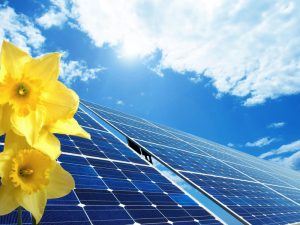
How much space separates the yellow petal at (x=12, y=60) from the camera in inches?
63.1

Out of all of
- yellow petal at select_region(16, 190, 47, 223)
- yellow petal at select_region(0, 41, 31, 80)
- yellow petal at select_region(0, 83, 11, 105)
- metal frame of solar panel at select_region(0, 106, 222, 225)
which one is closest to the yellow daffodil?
yellow petal at select_region(16, 190, 47, 223)

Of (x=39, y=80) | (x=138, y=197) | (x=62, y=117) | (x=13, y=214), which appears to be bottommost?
(x=13, y=214)

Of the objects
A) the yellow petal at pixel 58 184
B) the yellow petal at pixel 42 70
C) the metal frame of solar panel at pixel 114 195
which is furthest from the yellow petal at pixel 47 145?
Answer: the metal frame of solar panel at pixel 114 195

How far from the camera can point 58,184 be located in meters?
1.68

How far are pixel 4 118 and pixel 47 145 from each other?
21 cm

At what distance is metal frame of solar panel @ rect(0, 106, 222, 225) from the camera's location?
5.61m

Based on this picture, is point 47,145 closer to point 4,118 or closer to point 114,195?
point 4,118

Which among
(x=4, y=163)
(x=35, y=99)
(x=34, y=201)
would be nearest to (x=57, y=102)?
(x=35, y=99)

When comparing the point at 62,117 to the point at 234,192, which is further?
the point at 234,192

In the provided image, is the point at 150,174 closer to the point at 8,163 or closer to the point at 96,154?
the point at 96,154

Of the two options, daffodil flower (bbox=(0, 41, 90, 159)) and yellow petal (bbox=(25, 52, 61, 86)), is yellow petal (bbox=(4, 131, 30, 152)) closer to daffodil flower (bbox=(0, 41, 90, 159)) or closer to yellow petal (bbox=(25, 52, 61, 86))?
daffodil flower (bbox=(0, 41, 90, 159))

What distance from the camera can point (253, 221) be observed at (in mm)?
9445

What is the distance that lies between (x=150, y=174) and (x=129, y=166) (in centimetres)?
61

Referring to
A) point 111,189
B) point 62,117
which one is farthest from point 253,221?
point 62,117
